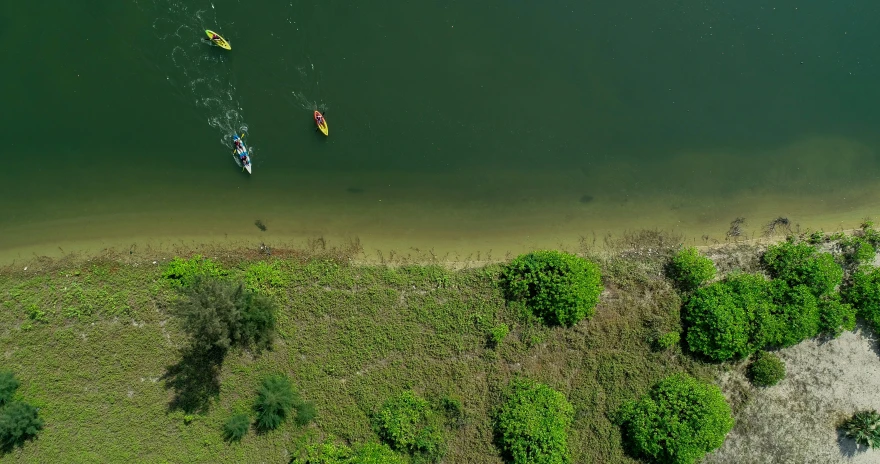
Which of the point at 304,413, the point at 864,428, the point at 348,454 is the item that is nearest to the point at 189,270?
the point at 304,413

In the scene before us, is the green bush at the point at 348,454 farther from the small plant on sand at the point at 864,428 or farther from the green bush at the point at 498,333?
the small plant on sand at the point at 864,428

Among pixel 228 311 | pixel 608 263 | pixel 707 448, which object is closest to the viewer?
pixel 228 311

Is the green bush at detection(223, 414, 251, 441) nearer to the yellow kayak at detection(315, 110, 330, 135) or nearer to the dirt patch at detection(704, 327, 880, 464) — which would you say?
the yellow kayak at detection(315, 110, 330, 135)

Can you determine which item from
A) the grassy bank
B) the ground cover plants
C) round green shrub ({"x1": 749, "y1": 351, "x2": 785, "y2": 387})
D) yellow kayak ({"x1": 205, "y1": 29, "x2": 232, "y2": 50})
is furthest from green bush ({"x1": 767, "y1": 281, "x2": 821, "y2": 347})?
yellow kayak ({"x1": 205, "y1": 29, "x2": 232, "y2": 50})

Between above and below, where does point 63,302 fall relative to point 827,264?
below

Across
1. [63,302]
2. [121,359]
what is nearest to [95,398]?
[121,359]

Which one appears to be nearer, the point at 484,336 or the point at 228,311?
the point at 228,311

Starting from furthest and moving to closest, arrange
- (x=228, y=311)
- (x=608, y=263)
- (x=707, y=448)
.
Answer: (x=608, y=263)
(x=707, y=448)
(x=228, y=311)

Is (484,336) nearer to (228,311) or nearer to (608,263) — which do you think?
(608,263)
